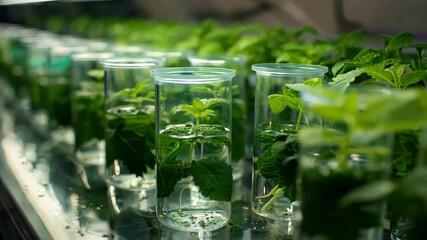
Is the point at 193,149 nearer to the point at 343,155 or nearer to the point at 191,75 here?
the point at 191,75

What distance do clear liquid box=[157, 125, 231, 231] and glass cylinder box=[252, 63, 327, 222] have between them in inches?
3.4

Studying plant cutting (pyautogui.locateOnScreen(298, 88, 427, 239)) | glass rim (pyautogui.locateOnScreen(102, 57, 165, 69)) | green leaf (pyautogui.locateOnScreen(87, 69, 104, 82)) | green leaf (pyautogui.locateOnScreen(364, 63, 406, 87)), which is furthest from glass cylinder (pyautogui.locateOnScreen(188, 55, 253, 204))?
plant cutting (pyautogui.locateOnScreen(298, 88, 427, 239))

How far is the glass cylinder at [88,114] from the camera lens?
59.1 inches

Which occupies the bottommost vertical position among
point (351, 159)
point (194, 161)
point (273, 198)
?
point (273, 198)

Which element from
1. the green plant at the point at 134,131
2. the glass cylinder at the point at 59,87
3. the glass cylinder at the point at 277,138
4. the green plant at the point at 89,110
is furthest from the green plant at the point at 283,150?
the glass cylinder at the point at 59,87

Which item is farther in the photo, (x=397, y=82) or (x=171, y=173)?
(x=171, y=173)

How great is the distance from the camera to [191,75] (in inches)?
38.9

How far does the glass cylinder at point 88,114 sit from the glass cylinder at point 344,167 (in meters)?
0.89

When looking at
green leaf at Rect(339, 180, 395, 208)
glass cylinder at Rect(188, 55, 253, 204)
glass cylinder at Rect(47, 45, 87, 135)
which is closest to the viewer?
green leaf at Rect(339, 180, 395, 208)

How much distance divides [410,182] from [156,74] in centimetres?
58

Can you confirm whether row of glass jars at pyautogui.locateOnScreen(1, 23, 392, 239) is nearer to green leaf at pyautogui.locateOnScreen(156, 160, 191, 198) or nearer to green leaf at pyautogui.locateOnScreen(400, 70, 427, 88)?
green leaf at pyautogui.locateOnScreen(156, 160, 191, 198)

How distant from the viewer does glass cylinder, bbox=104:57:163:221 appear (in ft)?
3.96

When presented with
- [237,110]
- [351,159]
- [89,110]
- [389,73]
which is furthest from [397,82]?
[89,110]

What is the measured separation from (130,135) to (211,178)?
320 millimetres
